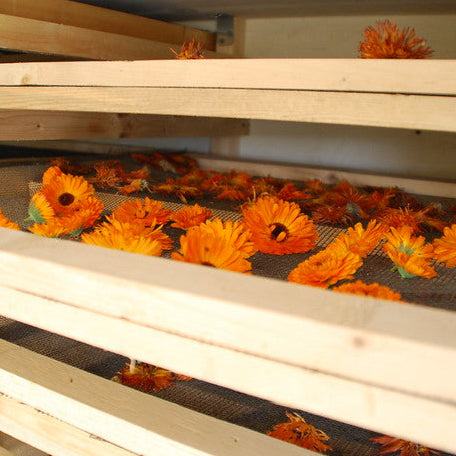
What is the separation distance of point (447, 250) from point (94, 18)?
1.24 m

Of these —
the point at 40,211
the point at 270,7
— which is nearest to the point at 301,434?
the point at 40,211

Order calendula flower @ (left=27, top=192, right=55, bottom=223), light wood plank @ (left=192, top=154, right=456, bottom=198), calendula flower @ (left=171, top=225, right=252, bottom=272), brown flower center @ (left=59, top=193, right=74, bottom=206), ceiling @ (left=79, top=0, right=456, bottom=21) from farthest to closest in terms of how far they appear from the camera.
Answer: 1. ceiling @ (left=79, top=0, right=456, bottom=21)
2. light wood plank @ (left=192, top=154, right=456, bottom=198)
3. brown flower center @ (left=59, top=193, right=74, bottom=206)
4. calendula flower @ (left=27, top=192, right=55, bottom=223)
5. calendula flower @ (left=171, top=225, right=252, bottom=272)

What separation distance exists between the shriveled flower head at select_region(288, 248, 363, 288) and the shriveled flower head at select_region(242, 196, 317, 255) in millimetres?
135

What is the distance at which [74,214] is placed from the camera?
1.22 m

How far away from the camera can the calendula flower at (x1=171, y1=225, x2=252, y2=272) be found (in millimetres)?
831

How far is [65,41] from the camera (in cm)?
148

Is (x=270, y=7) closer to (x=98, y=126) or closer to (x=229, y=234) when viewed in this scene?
(x=98, y=126)

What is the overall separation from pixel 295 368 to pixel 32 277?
1.06 ft

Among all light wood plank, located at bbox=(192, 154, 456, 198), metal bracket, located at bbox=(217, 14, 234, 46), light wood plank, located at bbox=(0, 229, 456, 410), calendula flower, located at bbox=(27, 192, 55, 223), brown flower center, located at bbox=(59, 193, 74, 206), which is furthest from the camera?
metal bracket, located at bbox=(217, 14, 234, 46)

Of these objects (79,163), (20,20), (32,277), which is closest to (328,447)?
(32,277)

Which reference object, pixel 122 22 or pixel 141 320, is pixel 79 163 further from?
pixel 141 320

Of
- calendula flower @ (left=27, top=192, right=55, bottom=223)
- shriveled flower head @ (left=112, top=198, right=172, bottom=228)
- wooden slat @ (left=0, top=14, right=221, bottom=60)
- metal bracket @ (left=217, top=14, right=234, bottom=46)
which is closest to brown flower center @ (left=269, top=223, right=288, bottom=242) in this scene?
shriveled flower head @ (left=112, top=198, right=172, bottom=228)

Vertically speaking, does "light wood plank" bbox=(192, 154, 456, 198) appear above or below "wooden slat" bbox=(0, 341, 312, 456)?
above

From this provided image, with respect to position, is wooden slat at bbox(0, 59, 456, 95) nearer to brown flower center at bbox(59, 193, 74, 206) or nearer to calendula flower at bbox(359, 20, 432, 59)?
calendula flower at bbox(359, 20, 432, 59)
